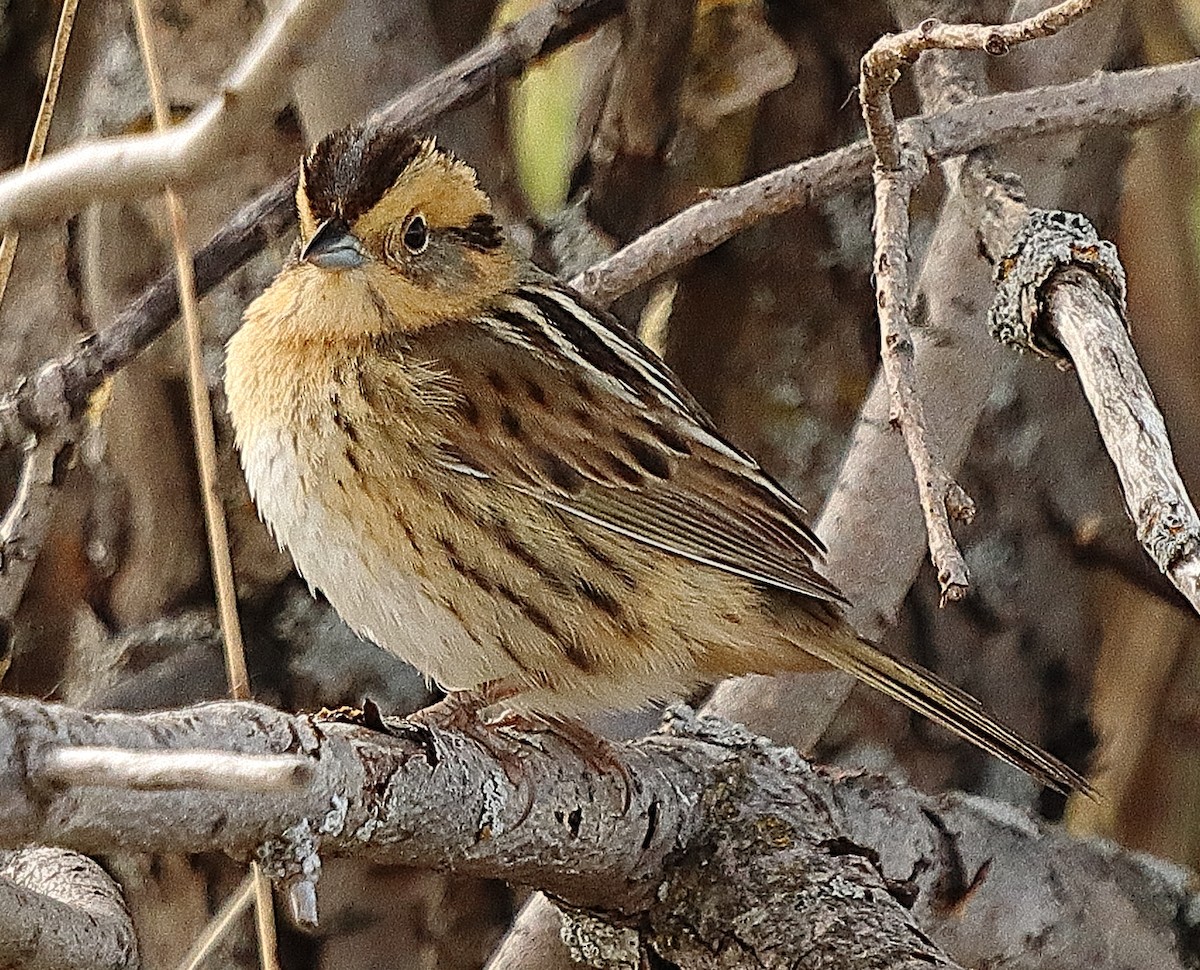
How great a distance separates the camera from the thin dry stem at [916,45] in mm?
1634

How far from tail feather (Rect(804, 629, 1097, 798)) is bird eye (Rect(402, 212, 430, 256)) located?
78 cm

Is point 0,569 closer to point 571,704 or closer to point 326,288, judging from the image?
point 326,288

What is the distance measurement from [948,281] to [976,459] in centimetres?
53

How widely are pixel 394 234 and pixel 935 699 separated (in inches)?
38.5

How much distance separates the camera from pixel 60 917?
64.1 inches

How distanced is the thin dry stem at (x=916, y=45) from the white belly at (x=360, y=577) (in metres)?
0.79

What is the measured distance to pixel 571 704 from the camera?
2.42 metres

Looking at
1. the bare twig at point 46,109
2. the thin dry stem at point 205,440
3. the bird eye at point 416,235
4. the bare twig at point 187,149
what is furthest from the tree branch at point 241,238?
the bare twig at point 187,149

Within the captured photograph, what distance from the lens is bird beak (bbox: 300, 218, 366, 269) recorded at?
236cm

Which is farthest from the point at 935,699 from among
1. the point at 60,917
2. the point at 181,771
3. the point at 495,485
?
the point at 181,771

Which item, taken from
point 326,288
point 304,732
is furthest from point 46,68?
point 304,732

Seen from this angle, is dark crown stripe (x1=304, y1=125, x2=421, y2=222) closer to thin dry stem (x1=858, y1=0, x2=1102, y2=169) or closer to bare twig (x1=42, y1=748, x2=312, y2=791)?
thin dry stem (x1=858, y1=0, x2=1102, y2=169)

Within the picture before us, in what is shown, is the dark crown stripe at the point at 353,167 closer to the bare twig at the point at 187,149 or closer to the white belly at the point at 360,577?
the white belly at the point at 360,577

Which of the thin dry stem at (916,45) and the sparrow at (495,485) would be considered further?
the sparrow at (495,485)
